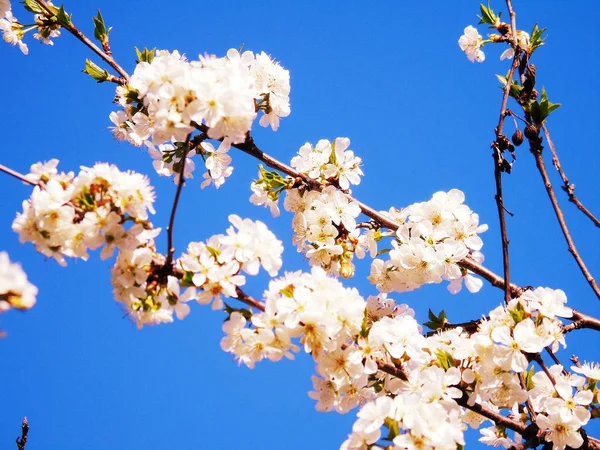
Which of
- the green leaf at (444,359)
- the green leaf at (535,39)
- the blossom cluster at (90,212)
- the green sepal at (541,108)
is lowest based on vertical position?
the green leaf at (444,359)

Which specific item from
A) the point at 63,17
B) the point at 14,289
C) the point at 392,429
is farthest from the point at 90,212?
the point at 63,17

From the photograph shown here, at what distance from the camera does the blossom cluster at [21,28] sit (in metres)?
4.46

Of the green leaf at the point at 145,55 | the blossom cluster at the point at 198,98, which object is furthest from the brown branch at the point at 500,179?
the green leaf at the point at 145,55

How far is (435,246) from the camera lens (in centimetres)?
373

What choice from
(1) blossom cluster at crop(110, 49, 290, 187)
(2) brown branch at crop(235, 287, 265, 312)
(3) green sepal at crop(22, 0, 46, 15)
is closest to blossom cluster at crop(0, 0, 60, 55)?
(3) green sepal at crop(22, 0, 46, 15)

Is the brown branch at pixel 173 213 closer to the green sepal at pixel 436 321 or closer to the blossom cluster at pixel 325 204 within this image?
the blossom cluster at pixel 325 204

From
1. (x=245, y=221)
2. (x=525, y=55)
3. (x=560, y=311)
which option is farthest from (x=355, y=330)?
(x=525, y=55)

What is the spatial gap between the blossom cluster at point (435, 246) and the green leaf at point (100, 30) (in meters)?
2.59

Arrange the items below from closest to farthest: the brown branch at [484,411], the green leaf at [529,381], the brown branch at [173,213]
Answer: the brown branch at [173,213]
the brown branch at [484,411]
the green leaf at [529,381]

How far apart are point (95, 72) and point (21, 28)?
114cm

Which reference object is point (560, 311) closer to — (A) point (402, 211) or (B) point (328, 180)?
(A) point (402, 211)

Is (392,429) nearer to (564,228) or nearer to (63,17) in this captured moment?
(564,228)

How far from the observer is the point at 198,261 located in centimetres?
265

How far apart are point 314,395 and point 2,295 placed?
1599 mm
